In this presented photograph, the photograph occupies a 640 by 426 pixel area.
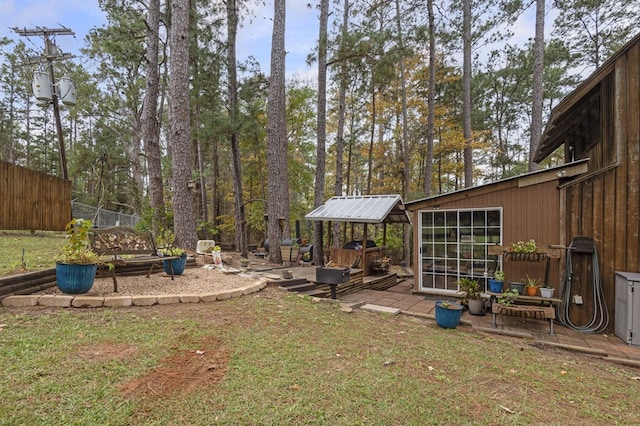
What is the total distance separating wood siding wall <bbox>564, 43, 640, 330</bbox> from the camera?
4.61 m

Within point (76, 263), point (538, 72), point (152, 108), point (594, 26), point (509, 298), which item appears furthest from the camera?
point (594, 26)

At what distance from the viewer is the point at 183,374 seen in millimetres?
2287

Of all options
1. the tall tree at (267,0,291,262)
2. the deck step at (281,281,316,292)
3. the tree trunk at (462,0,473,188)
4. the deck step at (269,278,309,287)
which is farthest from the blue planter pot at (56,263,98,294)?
the tree trunk at (462,0,473,188)

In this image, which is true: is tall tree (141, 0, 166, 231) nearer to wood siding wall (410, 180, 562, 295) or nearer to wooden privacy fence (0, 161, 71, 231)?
wooden privacy fence (0, 161, 71, 231)

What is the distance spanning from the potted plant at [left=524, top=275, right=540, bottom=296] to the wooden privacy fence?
1198 cm

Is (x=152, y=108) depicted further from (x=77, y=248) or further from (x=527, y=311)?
(x=527, y=311)

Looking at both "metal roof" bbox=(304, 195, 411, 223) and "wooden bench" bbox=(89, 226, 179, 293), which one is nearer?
"wooden bench" bbox=(89, 226, 179, 293)

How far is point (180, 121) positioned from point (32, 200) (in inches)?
201

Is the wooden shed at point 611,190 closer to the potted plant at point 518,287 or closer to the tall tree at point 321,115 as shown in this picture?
the potted plant at point 518,287

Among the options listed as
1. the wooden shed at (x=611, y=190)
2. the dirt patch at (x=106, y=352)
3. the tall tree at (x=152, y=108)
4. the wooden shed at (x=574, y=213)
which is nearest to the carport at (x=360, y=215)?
the wooden shed at (x=574, y=213)

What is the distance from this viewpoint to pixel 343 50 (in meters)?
9.15

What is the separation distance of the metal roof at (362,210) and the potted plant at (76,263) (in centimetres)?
526

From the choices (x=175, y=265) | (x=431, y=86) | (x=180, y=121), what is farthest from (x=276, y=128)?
(x=431, y=86)

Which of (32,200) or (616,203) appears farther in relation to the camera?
(32,200)
